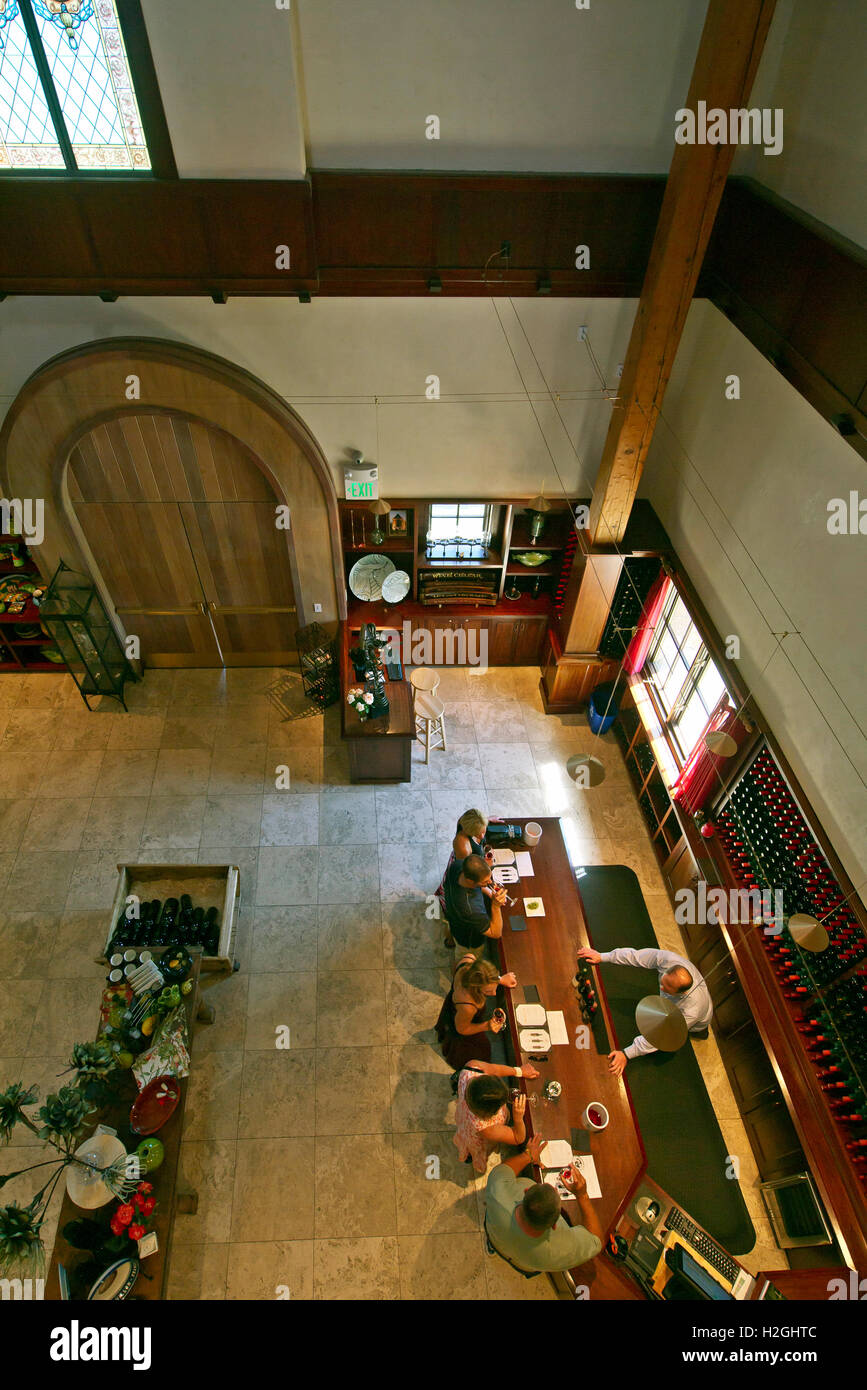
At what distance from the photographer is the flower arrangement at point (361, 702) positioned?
753 cm

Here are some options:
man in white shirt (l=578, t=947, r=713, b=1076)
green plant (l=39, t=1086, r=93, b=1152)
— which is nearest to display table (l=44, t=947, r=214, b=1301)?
green plant (l=39, t=1086, r=93, b=1152)

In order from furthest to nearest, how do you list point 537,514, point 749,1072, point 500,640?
point 500,640
point 537,514
point 749,1072

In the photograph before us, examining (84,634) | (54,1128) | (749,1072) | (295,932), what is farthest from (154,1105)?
(84,634)

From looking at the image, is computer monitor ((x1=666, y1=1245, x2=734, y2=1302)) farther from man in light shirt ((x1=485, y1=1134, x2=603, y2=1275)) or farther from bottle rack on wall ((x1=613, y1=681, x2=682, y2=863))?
bottle rack on wall ((x1=613, y1=681, x2=682, y2=863))

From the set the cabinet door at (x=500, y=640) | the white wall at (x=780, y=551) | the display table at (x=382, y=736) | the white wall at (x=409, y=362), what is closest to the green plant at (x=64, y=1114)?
the display table at (x=382, y=736)

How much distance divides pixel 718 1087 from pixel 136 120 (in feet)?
28.5

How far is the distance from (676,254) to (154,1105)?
7.24m

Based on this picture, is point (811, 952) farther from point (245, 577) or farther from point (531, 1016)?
point (245, 577)

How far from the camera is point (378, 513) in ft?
23.7

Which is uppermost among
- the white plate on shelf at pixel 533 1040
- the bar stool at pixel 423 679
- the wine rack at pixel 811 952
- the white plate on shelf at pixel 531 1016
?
the bar stool at pixel 423 679

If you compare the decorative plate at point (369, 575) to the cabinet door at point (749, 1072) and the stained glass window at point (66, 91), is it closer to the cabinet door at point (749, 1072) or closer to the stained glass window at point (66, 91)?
the stained glass window at point (66, 91)

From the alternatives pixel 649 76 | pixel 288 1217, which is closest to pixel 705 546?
pixel 649 76

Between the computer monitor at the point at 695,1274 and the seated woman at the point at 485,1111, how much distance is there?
1.12 meters

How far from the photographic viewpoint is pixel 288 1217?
5527 millimetres
